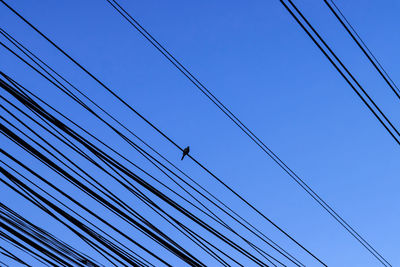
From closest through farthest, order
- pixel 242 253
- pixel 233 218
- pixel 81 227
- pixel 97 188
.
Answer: pixel 81 227, pixel 97 188, pixel 242 253, pixel 233 218

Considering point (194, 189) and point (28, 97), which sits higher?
point (194, 189)

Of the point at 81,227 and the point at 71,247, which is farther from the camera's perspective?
the point at 71,247

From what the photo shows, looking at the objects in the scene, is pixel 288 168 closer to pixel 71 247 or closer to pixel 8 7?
pixel 71 247

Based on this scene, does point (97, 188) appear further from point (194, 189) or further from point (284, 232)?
point (284, 232)

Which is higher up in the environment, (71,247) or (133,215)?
(133,215)

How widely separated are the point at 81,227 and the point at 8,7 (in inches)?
90.5

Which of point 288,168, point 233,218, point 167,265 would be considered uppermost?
A: point 288,168

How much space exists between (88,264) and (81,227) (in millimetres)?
587

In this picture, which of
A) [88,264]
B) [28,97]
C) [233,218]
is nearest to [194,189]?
[233,218]

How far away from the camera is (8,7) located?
4785mm

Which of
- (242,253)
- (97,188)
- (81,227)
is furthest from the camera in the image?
(242,253)

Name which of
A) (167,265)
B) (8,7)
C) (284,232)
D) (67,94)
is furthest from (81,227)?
(284,232)

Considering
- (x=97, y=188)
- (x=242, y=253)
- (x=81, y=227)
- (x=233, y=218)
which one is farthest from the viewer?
(x=233, y=218)

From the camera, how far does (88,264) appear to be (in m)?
5.06
